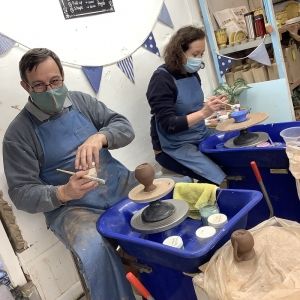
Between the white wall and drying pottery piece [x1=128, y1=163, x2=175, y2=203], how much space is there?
702 mm

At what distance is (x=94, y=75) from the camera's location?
193 centimetres

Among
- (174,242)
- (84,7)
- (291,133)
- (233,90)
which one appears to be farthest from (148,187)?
(233,90)

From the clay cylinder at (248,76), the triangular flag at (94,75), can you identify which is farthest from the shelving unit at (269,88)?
the triangular flag at (94,75)

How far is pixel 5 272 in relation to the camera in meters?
1.63

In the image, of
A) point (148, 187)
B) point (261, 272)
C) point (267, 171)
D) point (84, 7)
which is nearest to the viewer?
point (261, 272)

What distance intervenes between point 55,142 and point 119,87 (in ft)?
2.47

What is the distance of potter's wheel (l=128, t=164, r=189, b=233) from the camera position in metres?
1.13

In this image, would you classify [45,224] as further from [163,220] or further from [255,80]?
[255,80]

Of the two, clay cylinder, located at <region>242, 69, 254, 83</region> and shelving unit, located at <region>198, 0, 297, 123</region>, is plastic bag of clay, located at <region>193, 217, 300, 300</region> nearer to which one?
shelving unit, located at <region>198, 0, 297, 123</region>

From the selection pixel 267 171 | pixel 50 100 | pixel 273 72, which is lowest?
pixel 267 171

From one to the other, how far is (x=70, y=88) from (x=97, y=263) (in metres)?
0.96

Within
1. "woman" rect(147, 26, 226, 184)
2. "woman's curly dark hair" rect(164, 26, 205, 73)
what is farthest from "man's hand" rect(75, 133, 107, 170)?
"woman's curly dark hair" rect(164, 26, 205, 73)

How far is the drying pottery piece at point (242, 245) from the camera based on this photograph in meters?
0.91

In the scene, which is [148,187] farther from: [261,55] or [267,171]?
[261,55]
